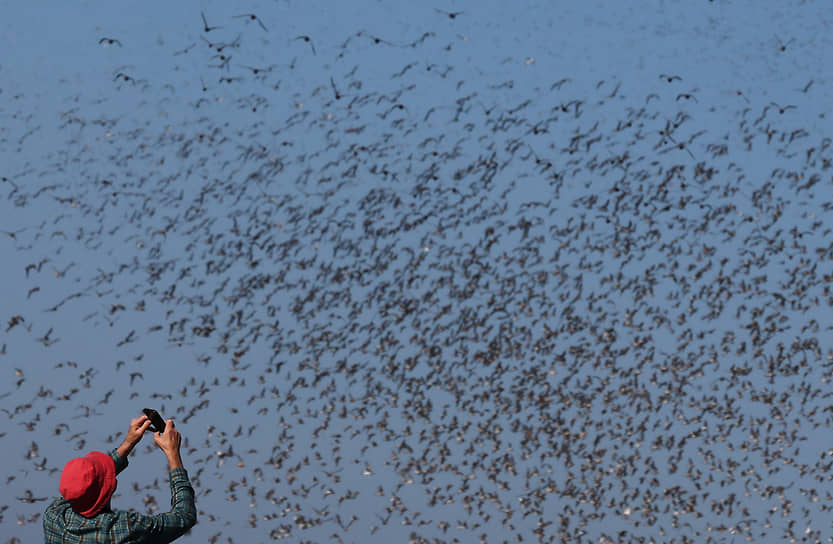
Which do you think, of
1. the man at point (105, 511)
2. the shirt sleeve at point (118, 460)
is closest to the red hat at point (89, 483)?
the man at point (105, 511)

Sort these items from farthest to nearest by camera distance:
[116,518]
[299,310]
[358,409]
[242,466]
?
[299,310] < [358,409] < [242,466] < [116,518]

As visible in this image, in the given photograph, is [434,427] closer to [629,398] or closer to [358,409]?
[358,409]

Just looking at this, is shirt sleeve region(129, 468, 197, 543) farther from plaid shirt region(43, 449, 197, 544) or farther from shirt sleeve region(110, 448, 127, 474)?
shirt sleeve region(110, 448, 127, 474)

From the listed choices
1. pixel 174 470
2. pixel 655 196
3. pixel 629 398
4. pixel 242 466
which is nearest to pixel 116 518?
pixel 174 470

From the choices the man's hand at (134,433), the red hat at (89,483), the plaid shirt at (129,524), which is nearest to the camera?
the red hat at (89,483)

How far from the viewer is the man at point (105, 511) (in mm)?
3287

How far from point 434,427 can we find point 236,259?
5817 millimetres

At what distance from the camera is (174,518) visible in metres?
3.39

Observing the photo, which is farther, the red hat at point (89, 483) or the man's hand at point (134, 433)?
the man's hand at point (134, 433)

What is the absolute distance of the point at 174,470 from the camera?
3.48 metres

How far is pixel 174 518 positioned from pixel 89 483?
0.30 metres

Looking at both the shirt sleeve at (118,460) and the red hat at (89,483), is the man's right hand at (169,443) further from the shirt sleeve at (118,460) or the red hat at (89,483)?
the shirt sleeve at (118,460)

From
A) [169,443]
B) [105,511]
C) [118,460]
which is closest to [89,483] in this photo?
[105,511]

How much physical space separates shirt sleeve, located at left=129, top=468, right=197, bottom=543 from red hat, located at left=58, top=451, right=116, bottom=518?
0.39ft
